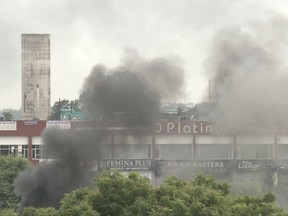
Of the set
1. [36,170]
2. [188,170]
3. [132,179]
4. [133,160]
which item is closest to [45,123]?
[133,160]

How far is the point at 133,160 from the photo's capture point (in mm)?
63156

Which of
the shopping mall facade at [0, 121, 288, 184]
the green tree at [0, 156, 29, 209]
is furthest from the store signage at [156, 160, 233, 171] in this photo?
the green tree at [0, 156, 29, 209]

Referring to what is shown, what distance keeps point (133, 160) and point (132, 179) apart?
108 ft

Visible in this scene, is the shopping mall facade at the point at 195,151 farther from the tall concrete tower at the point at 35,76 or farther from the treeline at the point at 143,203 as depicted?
the tall concrete tower at the point at 35,76

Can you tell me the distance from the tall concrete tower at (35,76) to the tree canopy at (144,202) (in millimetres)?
63895

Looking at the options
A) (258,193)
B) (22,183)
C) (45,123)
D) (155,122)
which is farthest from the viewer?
(45,123)

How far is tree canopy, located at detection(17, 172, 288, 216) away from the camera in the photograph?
2861 centimetres

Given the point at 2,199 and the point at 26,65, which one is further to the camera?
the point at 26,65

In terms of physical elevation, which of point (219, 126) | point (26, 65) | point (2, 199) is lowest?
point (2, 199)

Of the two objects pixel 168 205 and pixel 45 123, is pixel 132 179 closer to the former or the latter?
pixel 168 205

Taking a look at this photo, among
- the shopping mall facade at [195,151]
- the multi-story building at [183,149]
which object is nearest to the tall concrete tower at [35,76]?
the multi-story building at [183,149]

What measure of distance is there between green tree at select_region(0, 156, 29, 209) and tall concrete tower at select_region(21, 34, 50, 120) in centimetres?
3540

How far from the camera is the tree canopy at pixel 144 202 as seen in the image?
28.6 meters

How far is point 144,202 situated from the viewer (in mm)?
29031
